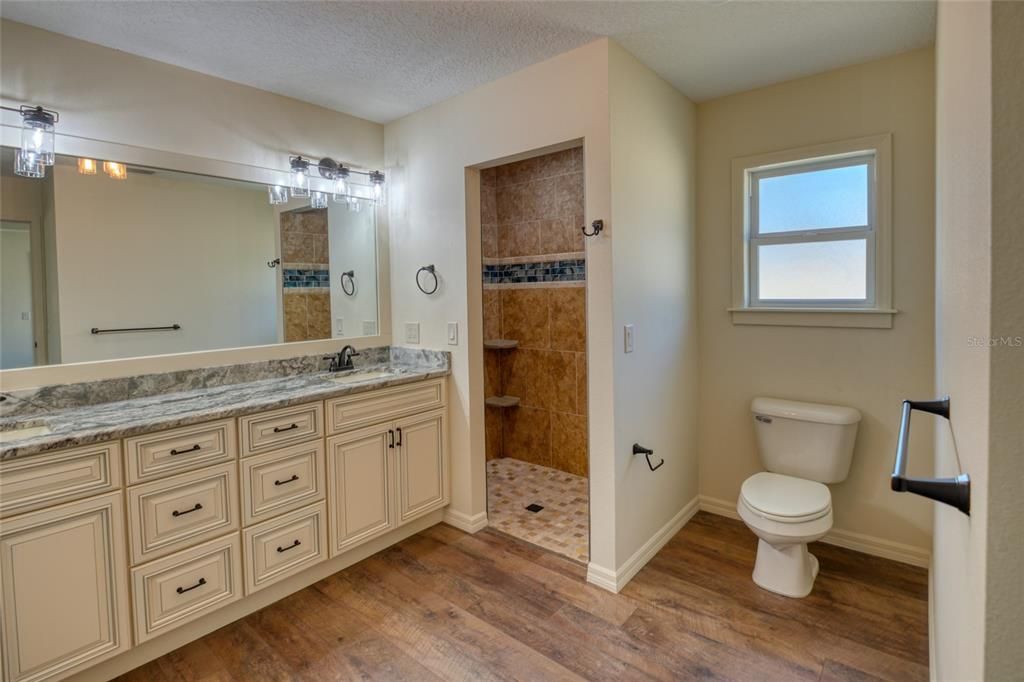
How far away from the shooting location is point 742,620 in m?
2.05

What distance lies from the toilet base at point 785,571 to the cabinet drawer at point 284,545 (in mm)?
1998

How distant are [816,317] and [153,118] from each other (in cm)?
327

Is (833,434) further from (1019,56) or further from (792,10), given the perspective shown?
(1019,56)

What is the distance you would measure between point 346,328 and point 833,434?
8.62 feet

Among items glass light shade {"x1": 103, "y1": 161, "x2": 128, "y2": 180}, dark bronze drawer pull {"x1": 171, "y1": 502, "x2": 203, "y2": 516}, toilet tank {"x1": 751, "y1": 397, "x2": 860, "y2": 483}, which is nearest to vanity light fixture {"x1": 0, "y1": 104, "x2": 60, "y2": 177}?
glass light shade {"x1": 103, "y1": 161, "x2": 128, "y2": 180}

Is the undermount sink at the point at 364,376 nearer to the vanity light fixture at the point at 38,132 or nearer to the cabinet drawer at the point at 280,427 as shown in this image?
the cabinet drawer at the point at 280,427

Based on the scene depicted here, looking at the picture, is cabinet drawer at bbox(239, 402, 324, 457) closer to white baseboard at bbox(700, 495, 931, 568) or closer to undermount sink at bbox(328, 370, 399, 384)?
undermount sink at bbox(328, 370, 399, 384)

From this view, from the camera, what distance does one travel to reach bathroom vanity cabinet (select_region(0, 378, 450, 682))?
1.58 m

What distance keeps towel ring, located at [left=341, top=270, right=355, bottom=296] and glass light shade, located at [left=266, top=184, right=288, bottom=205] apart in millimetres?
526

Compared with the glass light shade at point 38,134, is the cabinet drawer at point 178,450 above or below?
below

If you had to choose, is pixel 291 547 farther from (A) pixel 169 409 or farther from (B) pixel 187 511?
(A) pixel 169 409

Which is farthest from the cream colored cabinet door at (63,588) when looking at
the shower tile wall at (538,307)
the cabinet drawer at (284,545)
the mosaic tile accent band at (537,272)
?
the mosaic tile accent band at (537,272)

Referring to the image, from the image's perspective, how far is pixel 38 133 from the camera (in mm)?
1925

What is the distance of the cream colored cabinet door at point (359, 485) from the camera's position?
7.84ft
